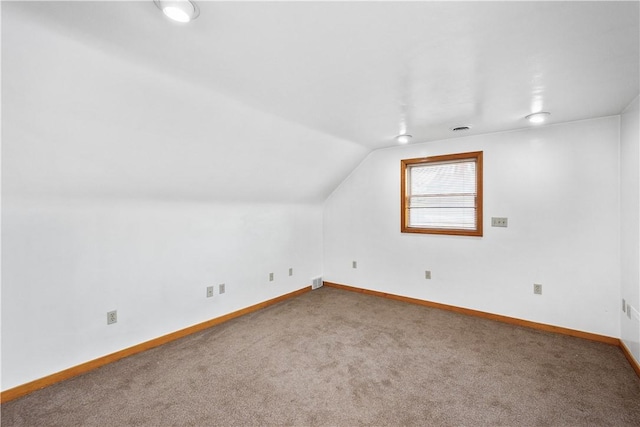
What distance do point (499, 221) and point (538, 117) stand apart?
1234mm

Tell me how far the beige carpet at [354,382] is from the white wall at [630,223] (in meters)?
0.32

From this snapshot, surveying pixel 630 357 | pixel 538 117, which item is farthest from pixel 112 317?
pixel 630 357

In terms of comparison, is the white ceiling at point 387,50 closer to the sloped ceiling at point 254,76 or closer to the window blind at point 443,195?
the sloped ceiling at point 254,76

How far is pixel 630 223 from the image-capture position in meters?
2.60

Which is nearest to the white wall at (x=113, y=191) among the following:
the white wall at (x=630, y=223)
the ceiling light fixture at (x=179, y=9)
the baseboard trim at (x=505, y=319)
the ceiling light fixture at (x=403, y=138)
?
the ceiling light fixture at (x=179, y=9)

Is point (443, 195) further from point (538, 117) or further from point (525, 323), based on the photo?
point (525, 323)

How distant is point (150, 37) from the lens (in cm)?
151

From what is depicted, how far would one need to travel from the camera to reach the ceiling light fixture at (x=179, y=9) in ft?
4.07

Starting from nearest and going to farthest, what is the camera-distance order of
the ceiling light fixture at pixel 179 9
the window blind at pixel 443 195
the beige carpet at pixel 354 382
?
the ceiling light fixture at pixel 179 9 < the beige carpet at pixel 354 382 < the window blind at pixel 443 195

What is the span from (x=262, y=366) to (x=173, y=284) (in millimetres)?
1332

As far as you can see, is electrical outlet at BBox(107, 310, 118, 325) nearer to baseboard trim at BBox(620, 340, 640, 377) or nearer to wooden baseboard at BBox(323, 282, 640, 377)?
wooden baseboard at BBox(323, 282, 640, 377)

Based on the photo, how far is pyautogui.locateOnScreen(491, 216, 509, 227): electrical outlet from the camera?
344 cm

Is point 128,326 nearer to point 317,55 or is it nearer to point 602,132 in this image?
point 317,55

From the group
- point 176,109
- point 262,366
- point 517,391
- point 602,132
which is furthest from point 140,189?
point 602,132
